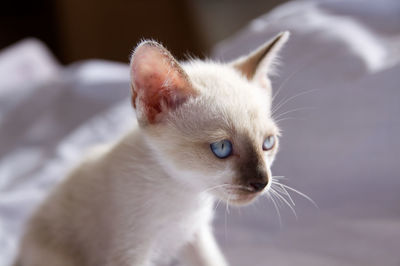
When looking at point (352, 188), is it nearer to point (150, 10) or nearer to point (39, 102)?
point (39, 102)

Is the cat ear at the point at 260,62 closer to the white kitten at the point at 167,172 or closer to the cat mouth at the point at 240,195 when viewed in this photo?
the white kitten at the point at 167,172

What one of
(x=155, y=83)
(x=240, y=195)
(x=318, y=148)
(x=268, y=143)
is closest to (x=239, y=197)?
(x=240, y=195)

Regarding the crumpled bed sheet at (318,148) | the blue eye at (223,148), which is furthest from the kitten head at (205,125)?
the crumpled bed sheet at (318,148)

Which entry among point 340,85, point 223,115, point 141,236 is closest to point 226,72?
point 223,115

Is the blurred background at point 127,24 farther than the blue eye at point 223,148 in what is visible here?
Yes

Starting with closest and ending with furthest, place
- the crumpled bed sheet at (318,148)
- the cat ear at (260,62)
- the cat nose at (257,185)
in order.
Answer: the cat nose at (257,185), the cat ear at (260,62), the crumpled bed sheet at (318,148)

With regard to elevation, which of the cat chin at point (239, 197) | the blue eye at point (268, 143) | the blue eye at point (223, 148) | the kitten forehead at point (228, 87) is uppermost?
the kitten forehead at point (228, 87)

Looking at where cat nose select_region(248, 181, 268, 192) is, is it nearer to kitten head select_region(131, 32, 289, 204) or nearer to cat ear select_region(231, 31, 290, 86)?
kitten head select_region(131, 32, 289, 204)
